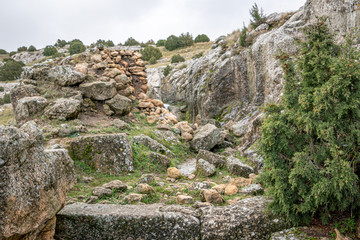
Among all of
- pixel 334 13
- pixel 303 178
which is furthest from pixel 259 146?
pixel 334 13

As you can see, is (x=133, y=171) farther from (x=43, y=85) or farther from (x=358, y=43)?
(x=358, y=43)

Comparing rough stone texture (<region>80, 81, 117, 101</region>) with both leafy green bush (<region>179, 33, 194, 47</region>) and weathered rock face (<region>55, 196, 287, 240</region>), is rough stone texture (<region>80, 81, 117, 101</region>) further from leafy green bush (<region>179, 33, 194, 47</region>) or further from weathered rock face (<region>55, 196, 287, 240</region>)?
leafy green bush (<region>179, 33, 194, 47</region>)

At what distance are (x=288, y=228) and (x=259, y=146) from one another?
1.87m

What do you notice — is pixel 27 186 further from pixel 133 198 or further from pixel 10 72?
pixel 10 72

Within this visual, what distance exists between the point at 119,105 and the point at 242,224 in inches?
442

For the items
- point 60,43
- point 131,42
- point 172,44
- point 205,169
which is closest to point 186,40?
point 172,44

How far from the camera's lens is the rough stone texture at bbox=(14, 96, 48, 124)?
39.1ft

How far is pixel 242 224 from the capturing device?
5051 mm

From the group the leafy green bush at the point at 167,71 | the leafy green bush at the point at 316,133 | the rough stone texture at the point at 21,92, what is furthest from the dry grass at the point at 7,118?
the leafy green bush at the point at 167,71

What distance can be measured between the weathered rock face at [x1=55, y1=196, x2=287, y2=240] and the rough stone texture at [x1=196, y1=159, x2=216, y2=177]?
4.17 metres

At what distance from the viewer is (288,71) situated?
200 inches

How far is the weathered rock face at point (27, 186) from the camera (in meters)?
3.57

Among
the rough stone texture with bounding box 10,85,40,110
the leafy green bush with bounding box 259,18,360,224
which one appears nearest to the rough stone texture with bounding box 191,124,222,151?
the leafy green bush with bounding box 259,18,360,224

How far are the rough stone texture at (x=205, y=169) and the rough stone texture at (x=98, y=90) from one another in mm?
7896
